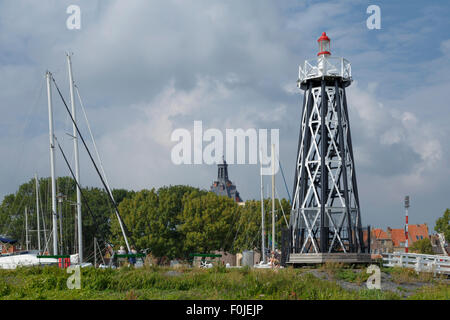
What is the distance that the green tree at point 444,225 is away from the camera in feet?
239

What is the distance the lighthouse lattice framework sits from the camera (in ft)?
116

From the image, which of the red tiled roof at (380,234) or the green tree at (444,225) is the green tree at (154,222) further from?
the red tiled roof at (380,234)

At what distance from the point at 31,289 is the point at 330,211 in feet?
67.4

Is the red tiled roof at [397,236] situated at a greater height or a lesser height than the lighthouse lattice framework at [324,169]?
lesser

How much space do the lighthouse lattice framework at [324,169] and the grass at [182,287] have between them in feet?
37.3

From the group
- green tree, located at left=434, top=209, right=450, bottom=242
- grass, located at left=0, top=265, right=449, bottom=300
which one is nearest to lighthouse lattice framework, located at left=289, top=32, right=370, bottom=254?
grass, located at left=0, top=265, right=449, bottom=300

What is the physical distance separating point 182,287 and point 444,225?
6080cm

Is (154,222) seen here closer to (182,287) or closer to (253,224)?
(253,224)

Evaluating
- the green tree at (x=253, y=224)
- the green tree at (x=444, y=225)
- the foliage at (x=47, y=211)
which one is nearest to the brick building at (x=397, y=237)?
the green tree at (x=444, y=225)

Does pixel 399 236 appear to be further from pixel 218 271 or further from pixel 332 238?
pixel 218 271

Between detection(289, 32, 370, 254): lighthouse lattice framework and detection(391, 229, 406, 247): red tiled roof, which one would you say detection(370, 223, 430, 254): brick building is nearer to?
detection(391, 229, 406, 247): red tiled roof

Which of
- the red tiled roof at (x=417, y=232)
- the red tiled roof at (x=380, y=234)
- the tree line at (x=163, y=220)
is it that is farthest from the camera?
the red tiled roof at (x=417, y=232)

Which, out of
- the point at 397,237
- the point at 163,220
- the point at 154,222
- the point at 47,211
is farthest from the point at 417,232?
the point at 47,211

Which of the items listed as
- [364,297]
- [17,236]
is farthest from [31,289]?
[17,236]
